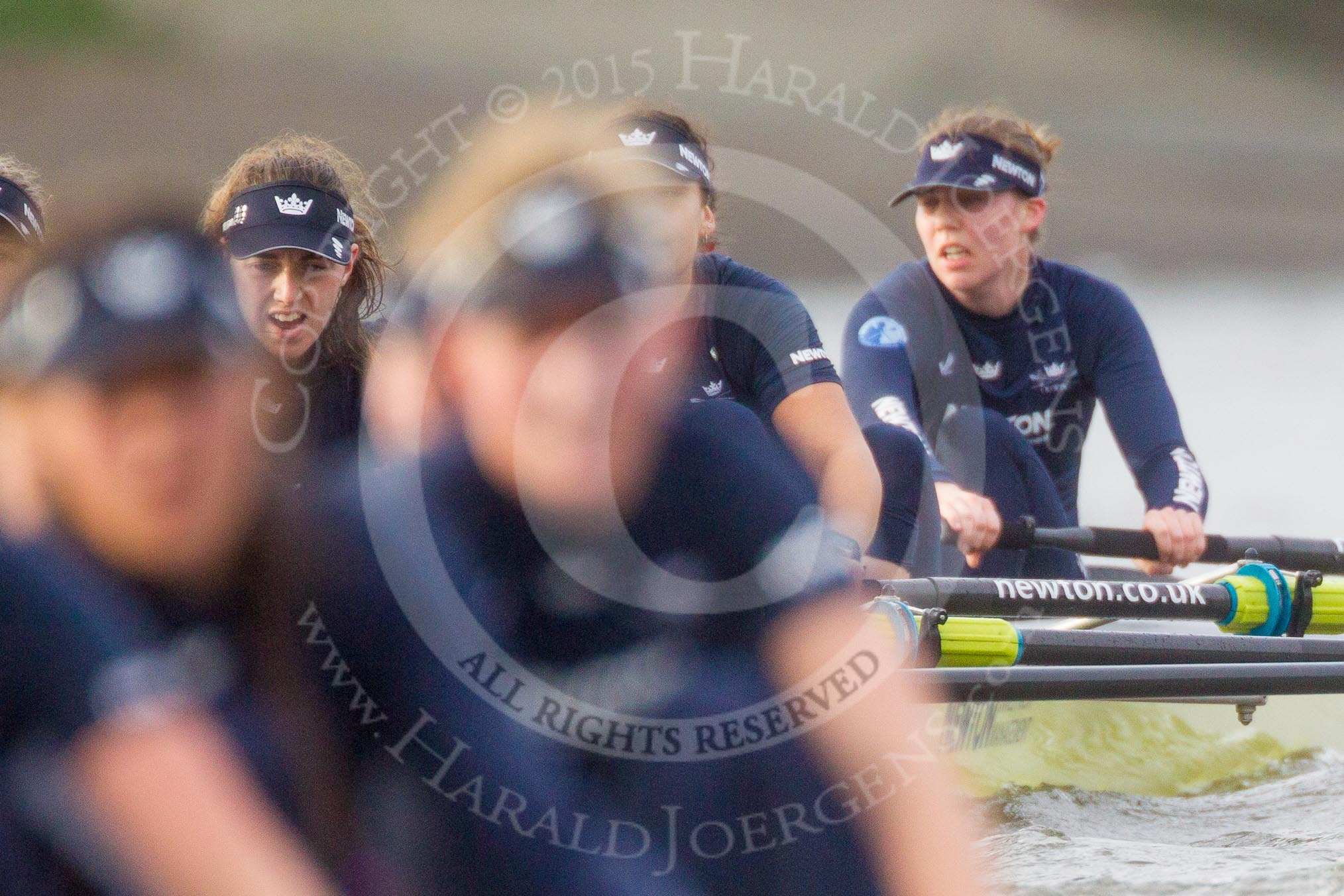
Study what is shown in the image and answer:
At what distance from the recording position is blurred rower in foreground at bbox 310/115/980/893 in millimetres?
1064

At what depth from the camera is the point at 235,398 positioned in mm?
962

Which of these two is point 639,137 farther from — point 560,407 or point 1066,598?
point 560,407

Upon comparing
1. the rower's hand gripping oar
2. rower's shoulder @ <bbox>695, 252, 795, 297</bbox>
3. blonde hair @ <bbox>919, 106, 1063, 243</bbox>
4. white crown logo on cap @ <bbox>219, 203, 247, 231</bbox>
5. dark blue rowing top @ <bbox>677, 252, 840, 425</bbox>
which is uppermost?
blonde hair @ <bbox>919, 106, 1063, 243</bbox>

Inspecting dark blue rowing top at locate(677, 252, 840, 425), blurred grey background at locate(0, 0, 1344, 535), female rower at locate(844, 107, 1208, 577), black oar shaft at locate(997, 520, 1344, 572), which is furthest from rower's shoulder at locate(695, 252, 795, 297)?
blurred grey background at locate(0, 0, 1344, 535)

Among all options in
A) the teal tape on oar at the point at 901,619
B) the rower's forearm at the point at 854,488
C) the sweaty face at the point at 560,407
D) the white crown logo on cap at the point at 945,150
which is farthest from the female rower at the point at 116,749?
the white crown logo on cap at the point at 945,150

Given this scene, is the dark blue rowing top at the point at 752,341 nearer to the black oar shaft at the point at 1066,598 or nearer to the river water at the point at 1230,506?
the black oar shaft at the point at 1066,598

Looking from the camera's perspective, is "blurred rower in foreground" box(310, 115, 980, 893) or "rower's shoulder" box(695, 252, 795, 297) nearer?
"blurred rower in foreground" box(310, 115, 980, 893)

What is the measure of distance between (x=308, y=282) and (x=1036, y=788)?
1423 mm

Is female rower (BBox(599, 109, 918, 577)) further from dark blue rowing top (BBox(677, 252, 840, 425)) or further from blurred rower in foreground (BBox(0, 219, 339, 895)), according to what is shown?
blurred rower in foreground (BBox(0, 219, 339, 895))

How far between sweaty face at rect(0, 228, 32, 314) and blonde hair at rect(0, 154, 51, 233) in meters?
0.07

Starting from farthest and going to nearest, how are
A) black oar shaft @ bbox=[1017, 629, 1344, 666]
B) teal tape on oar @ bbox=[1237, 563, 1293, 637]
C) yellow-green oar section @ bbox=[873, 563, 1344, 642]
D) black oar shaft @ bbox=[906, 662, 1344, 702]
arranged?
teal tape on oar @ bbox=[1237, 563, 1293, 637]
yellow-green oar section @ bbox=[873, 563, 1344, 642]
black oar shaft @ bbox=[1017, 629, 1344, 666]
black oar shaft @ bbox=[906, 662, 1344, 702]

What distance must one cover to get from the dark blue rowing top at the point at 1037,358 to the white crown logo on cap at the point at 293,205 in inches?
48.5

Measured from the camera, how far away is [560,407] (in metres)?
1.06

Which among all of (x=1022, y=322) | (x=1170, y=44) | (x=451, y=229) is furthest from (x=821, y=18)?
(x=451, y=229)
